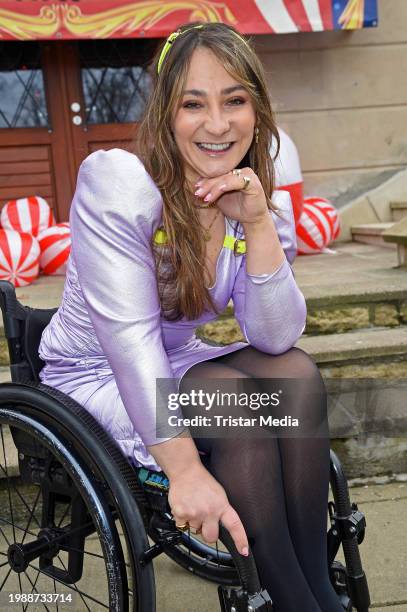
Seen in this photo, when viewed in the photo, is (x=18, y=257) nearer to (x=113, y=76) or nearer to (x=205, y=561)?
(x=113, y=76)

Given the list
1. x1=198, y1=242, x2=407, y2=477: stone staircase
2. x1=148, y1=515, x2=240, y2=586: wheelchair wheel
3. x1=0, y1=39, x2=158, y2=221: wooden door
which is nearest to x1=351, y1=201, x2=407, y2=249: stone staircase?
x1=198, y1=242, x2=407, y2=477: stone staircase

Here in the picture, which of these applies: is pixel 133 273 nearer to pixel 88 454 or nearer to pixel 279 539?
pixel 88 454

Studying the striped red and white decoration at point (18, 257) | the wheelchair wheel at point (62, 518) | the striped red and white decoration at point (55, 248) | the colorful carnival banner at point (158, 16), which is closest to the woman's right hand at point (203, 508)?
the wheelchair wheel at point (62, 518)

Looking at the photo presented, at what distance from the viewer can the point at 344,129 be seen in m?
4.63

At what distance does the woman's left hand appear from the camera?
1.13 m

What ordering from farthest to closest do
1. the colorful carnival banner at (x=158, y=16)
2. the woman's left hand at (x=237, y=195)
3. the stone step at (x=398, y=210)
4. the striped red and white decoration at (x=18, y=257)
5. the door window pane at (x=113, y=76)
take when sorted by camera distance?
1. the stone step at (x=398, y=210)
2. the door window pane at (x=113, y=76)
3. the colorful carnival banner at (x=158, y=16)
4. the striped red and white decoration at (x=18, y=257)
5. the woman's left hand at (x=237, y=195)

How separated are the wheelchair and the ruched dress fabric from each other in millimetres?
62

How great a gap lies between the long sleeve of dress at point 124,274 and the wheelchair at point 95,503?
0.10 m

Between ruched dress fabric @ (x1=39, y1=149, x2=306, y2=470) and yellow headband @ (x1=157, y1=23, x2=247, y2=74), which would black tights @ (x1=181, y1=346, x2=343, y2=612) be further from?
yellow headband @ (x1=157, y1=23, x2=247, y2=74)

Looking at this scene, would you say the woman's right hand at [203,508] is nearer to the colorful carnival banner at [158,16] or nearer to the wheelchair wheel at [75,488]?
the wheelchair wheel at [75,488]

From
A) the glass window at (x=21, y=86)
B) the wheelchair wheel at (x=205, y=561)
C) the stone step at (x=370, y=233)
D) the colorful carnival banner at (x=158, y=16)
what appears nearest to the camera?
the wheelchair wheel at (x=205, y=561)

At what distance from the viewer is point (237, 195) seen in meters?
1.21

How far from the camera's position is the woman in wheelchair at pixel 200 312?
3.55 ft

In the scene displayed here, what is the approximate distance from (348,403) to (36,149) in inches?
116
